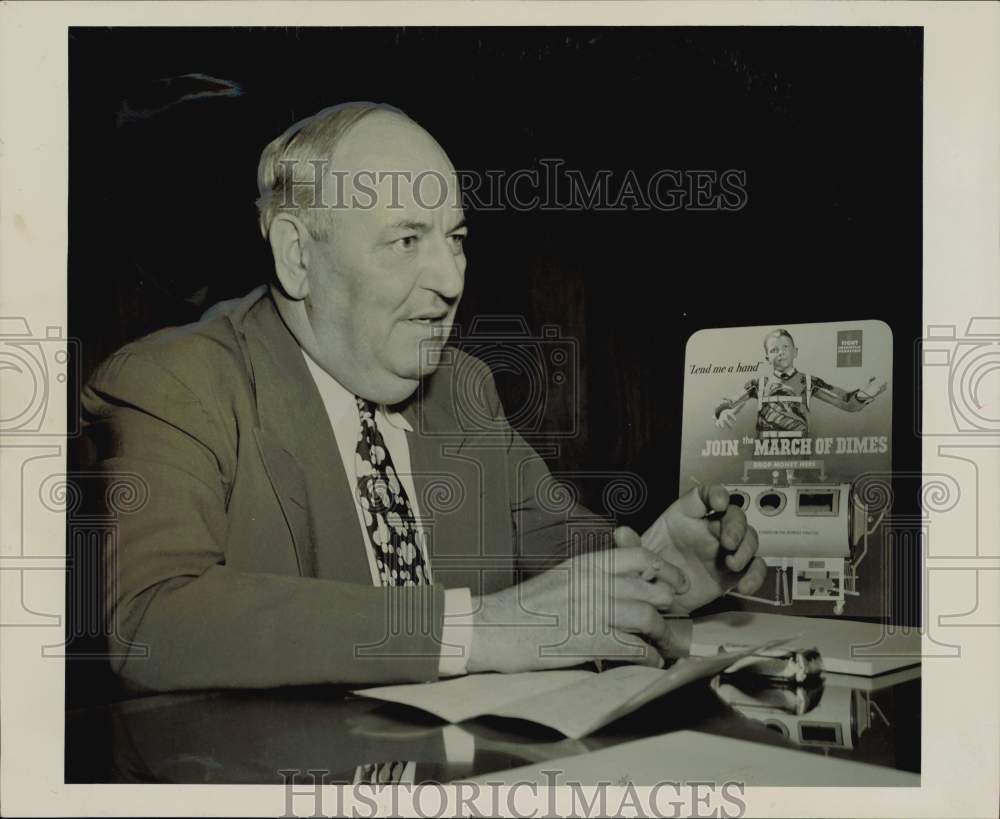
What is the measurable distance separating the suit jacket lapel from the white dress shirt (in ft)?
0.04

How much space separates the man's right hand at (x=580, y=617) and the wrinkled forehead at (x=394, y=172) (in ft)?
2.37

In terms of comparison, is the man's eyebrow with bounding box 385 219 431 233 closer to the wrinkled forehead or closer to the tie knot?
the wrinkled forehead

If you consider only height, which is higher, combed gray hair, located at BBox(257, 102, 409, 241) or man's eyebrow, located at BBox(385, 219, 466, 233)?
combed gray hair, located at BBox(257, 102, 409, 241)

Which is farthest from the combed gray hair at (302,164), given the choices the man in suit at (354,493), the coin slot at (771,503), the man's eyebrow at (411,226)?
the coin slot at (771,503)

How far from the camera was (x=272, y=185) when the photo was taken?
199cm

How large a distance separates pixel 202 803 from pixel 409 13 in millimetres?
1543

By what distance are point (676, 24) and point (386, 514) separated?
1101 millimetres

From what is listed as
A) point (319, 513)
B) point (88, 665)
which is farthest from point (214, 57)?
point (88, 665)

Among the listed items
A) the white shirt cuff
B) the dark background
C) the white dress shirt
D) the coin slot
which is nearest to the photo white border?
the dark background

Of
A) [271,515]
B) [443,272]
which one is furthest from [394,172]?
[271,515]

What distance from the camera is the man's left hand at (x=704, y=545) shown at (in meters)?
2.00

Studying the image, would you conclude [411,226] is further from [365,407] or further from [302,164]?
[365,407]

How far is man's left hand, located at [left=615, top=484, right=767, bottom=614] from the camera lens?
6.56 feet

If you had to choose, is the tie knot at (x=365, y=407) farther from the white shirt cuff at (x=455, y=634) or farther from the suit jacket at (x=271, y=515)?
the white shirt cuff at (x=455, y=634)
